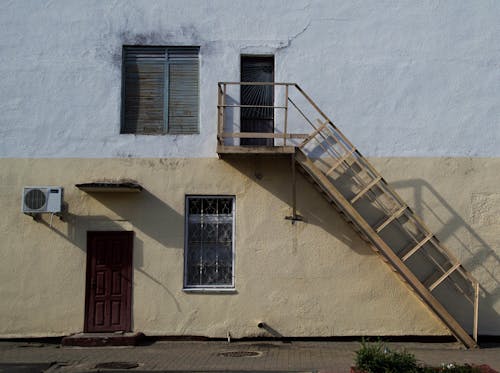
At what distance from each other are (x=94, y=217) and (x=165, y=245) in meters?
1.47

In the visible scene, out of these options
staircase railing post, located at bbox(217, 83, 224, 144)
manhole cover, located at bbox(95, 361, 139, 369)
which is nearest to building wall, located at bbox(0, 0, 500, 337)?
staircase railing post, located at bbox(217, 83, 224, 144)

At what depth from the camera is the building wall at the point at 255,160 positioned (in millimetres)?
11359

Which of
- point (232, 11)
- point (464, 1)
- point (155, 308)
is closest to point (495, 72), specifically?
point (464, 1)

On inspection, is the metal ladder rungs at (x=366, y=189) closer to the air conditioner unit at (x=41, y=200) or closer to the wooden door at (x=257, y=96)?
the wooden door at (x=257, y=96)

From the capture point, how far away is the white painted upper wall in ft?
38.1

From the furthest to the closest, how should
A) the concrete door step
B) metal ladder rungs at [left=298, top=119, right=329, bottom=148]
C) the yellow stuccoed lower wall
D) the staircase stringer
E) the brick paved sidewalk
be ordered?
the yellow stuccoed lower wall, the concrete door step, metal ladder rungs at [left=298, top=119, right=329, bottom=148], the staircase stringer, the brick paved sidewalk

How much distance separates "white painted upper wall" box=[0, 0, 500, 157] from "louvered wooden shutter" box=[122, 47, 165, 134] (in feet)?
0.78

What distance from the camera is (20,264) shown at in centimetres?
1152

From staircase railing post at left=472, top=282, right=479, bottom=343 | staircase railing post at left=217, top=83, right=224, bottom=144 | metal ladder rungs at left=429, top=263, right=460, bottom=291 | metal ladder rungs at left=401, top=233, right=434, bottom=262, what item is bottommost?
staircase railing post at left=472, top=282, right=479, bottom=343

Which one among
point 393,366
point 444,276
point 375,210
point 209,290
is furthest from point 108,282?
point 444,276

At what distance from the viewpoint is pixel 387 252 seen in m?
10.3

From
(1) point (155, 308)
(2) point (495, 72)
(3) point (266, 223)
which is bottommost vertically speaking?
(1) point (155, 308)

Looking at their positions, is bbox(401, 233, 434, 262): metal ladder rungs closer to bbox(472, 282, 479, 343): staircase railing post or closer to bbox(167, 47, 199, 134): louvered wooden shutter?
bbox(472, 282, 479, 343): staircase railing post

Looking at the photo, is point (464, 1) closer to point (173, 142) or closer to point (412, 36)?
point (412, 36)
